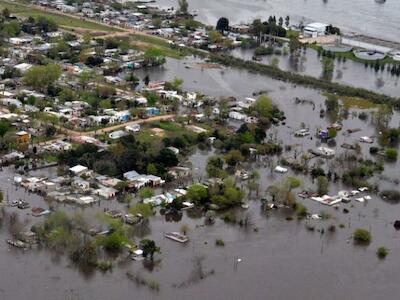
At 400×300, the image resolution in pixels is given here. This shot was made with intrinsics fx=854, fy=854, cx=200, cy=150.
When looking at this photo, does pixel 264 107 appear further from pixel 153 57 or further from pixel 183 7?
pixel 183 7

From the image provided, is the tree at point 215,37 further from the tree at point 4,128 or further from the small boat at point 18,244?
the small boat at point 18,244

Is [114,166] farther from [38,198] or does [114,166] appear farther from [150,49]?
[150,49]

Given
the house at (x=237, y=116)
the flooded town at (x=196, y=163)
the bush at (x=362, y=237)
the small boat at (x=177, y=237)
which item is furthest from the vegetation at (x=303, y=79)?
the small boat at (x=177, y=237)

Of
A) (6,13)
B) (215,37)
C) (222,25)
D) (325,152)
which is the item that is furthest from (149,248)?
(6,13)

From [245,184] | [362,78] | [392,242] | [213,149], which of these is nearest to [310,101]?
[362,78]

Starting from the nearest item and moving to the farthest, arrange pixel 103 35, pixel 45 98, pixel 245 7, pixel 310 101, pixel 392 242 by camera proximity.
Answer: pixel 392 242 < pixel 45 98 < pixel 310 101 < pixel 103 35 < pixel 245 7

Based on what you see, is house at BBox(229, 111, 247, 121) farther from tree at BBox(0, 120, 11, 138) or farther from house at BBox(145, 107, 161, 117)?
tree at BBox(0, 120, 11, 138)
